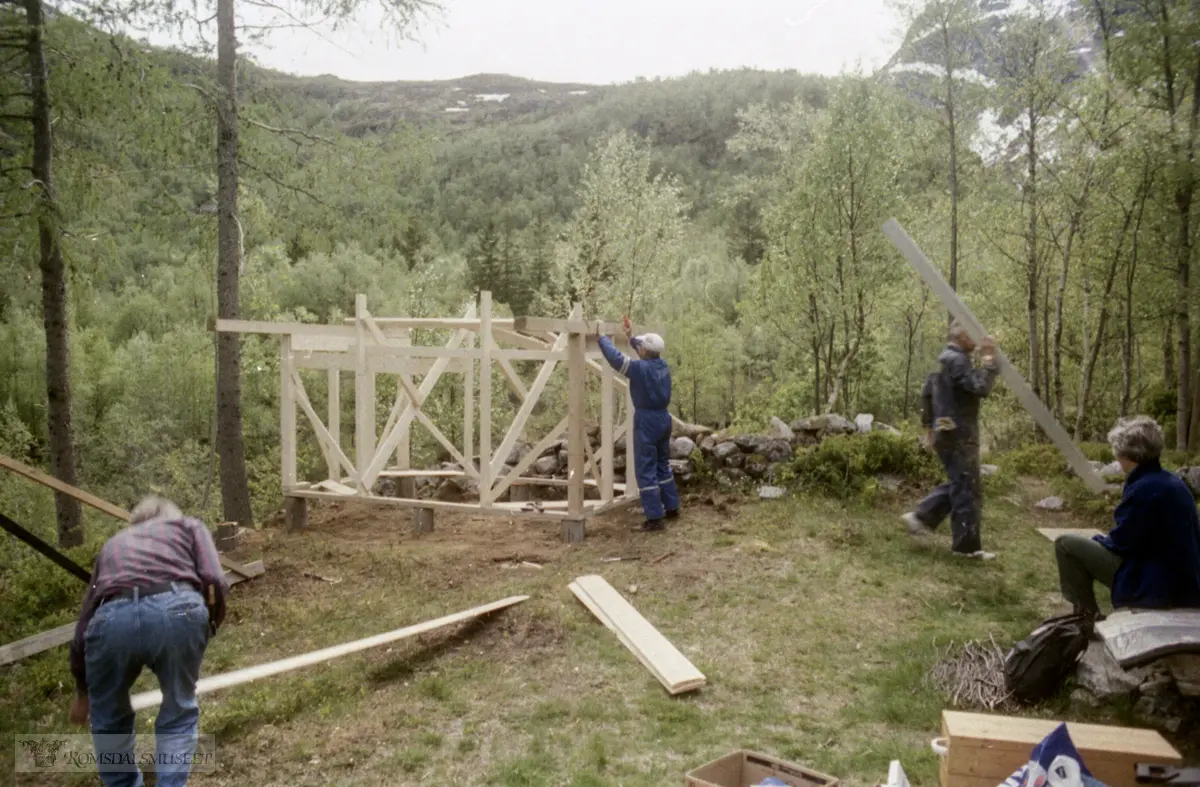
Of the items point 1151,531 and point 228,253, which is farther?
point 228,253

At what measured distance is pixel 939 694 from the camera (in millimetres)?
5312

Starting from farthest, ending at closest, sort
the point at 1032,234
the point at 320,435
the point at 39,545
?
1. the point at 1032,234
2. the point at 320,435
3. the point at 39,545

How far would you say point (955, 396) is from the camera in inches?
304

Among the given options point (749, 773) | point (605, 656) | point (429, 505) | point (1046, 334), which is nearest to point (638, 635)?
point (605, 656)

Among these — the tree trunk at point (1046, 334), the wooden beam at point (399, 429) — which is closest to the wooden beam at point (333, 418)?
the wooden beam at point (399, 429)

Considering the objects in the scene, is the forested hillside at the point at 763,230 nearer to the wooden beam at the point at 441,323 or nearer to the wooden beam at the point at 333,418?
the wooden beam at the point at 441,323

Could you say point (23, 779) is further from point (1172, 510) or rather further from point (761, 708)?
point (1172, 510)

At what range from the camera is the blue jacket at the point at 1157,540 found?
4.48 metres

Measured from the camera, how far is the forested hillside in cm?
1011

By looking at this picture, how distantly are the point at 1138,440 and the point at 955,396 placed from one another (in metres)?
3.16

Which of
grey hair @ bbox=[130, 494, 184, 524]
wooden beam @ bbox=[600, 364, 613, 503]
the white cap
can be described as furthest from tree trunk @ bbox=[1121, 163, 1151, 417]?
grey hair @ bbox=[130, 494, 184, 524]

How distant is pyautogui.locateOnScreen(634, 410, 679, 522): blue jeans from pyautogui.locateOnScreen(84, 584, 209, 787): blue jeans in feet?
19.1

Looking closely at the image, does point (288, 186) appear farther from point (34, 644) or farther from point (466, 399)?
point (34, 644)

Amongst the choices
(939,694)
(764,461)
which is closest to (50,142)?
(764,461)
